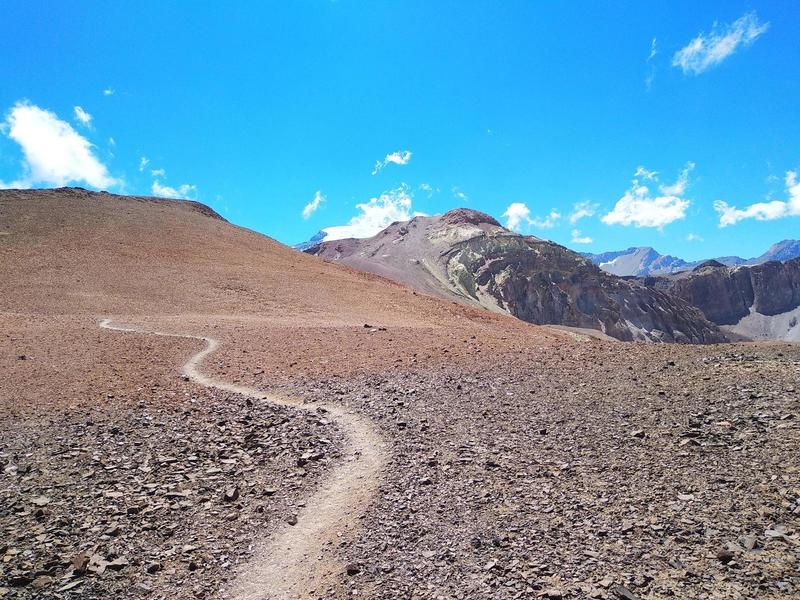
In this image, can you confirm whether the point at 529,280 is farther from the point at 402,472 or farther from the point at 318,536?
the point at 318,536

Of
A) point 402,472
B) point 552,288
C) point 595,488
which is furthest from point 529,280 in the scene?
point 595,488

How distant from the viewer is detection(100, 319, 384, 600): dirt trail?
6105mm

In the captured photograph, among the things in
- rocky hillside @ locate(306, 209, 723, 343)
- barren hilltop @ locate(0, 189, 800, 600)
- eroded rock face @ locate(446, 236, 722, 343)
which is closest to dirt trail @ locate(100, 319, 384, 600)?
barren hilltop @ locate(0, 189, 800, 600)

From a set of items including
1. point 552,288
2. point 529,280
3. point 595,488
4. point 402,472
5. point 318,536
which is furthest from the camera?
point 552,288

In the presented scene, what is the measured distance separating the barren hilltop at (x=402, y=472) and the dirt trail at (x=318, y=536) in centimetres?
4

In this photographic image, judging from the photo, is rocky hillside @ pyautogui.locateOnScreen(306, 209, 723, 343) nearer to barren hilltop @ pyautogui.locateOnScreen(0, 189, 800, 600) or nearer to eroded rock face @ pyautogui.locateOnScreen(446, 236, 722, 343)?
eroded rock face @ pyautogui.locateOnScreen(446, 236, 722, 343)

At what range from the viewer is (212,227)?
62406 millimetres

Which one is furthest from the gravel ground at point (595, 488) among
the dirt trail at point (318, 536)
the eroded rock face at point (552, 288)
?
the eroded rock face at point (552, 288)

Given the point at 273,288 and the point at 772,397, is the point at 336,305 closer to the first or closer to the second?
the point at 273,288

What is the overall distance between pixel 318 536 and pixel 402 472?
6.69ft

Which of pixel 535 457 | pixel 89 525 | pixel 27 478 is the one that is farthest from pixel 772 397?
pixel 27 478

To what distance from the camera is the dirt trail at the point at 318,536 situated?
20.0 feet

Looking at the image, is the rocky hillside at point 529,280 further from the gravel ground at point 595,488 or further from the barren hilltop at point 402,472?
the gravel ground at point 595,488

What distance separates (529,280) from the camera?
138 meters
